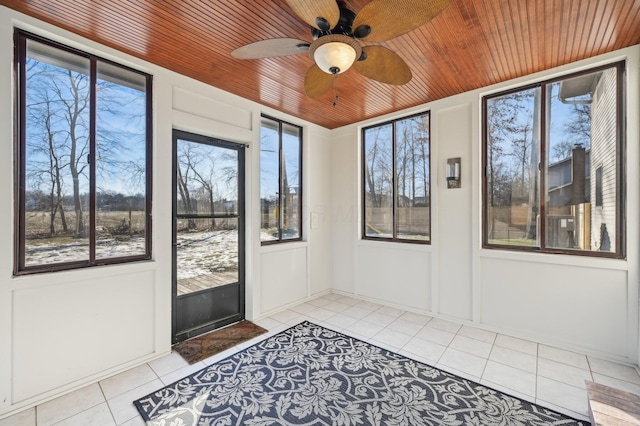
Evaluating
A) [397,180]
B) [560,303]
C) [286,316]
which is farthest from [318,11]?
[560,303]

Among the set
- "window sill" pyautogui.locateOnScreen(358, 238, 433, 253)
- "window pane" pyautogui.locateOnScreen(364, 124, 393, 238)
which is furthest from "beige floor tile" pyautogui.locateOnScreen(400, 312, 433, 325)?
"window pane" pyautogui.locateOnScreen(364, 124, 393, 238)

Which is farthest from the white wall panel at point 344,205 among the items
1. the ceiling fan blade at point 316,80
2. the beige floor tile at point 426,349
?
the ceiling fan blade at point 316,80

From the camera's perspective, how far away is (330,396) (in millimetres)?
2156

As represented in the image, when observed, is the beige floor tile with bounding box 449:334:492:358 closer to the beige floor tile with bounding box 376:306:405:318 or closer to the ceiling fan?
the beige floor tile with bounding box 376:306:405:318

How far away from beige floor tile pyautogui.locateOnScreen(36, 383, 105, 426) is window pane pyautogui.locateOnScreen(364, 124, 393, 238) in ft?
11.7

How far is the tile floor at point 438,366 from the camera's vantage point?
1.99 m

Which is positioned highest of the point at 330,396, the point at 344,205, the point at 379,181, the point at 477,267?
the point at 379,181

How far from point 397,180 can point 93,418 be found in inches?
156

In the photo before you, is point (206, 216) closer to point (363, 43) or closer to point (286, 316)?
point (286, 316)

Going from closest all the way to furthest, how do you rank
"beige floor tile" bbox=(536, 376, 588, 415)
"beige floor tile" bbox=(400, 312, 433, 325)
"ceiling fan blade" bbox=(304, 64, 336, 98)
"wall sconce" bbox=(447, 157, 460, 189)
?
"beige floor tile" bbox=(536, 376, 588, 415), "ceiling fan blade" bbox=(304, 64, 336, 98), "wall sconce" bbox=(447, 157, 460, 189), "beige floor tile" bbox=(400, 312, 433, 325)

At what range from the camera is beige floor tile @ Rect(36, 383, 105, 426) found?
1936 mm

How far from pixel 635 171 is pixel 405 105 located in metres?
2.35

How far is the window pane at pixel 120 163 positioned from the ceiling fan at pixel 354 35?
52.8 inches

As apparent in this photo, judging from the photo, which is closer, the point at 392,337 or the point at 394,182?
the point at 392,337
